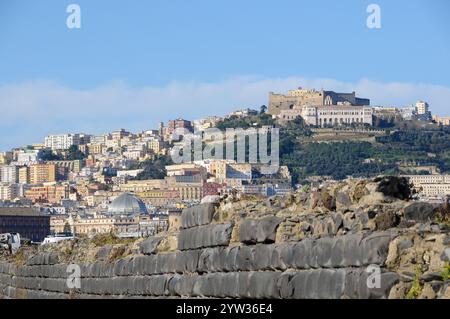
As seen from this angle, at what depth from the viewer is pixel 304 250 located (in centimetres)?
1066

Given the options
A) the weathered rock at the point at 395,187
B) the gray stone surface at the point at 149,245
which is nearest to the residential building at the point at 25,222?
the gray stone surface at the point at 149,245

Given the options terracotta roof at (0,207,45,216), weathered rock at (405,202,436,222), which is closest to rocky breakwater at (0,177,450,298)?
weathered rock at (405,202,436,222)

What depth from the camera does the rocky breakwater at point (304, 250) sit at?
9.40 metres

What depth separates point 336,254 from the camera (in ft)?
33.1
